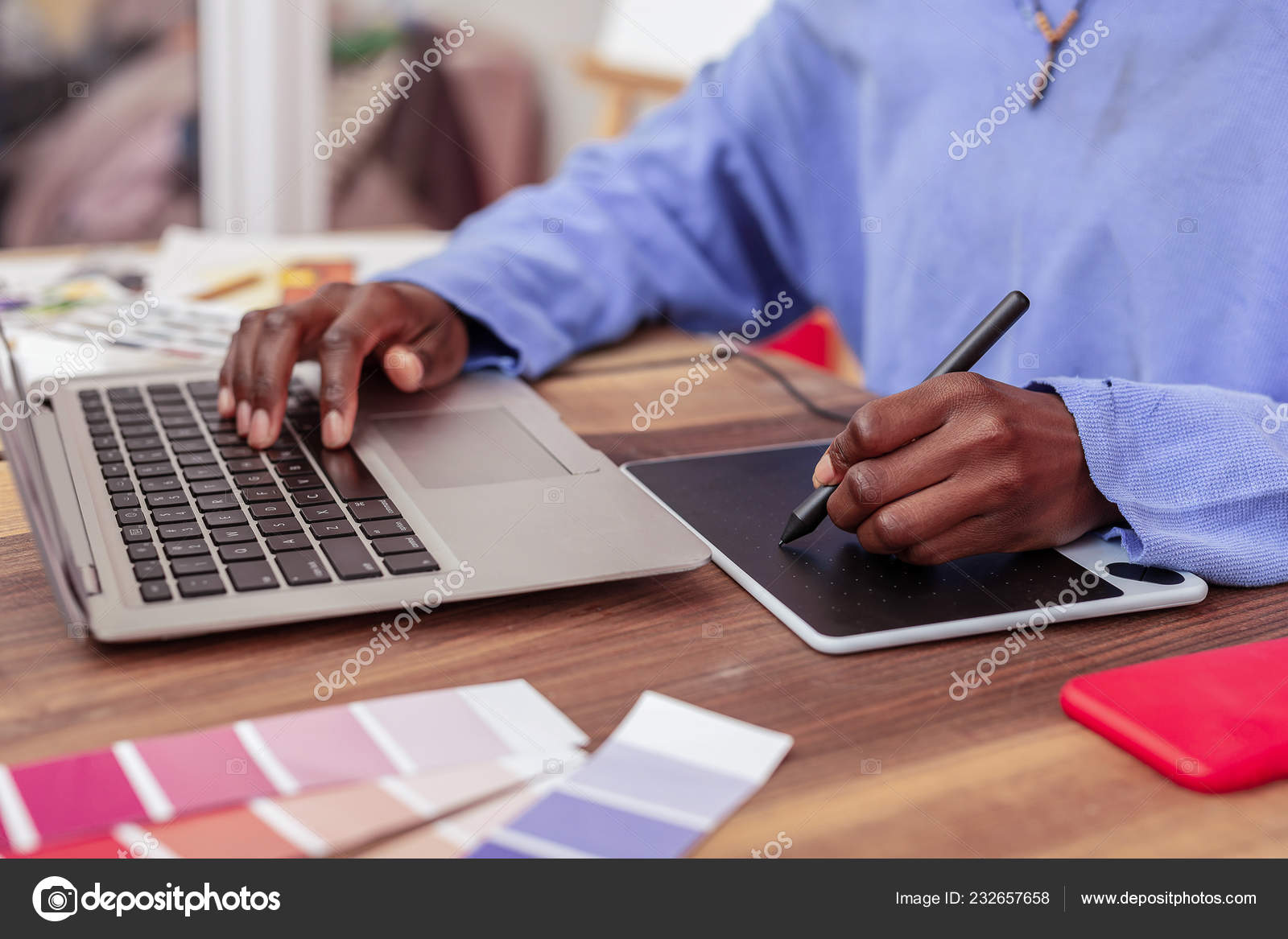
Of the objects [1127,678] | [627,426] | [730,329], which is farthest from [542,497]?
[730,329]

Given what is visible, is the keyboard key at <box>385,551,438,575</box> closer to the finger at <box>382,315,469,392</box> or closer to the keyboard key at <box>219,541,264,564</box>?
the keyboard key at <box>219,541,264,564</box>

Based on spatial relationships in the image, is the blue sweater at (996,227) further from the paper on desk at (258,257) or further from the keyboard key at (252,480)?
the keyboard key at (252,480)

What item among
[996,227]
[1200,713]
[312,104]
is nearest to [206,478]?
[1200,713]

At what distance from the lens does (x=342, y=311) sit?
857 millimetres

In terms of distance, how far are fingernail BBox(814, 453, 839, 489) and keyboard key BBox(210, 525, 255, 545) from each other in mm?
291

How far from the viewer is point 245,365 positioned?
2.55ft

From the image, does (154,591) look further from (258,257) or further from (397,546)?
(258,257)

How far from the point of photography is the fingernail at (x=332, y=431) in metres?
0.73

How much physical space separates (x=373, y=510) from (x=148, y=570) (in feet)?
0.41
